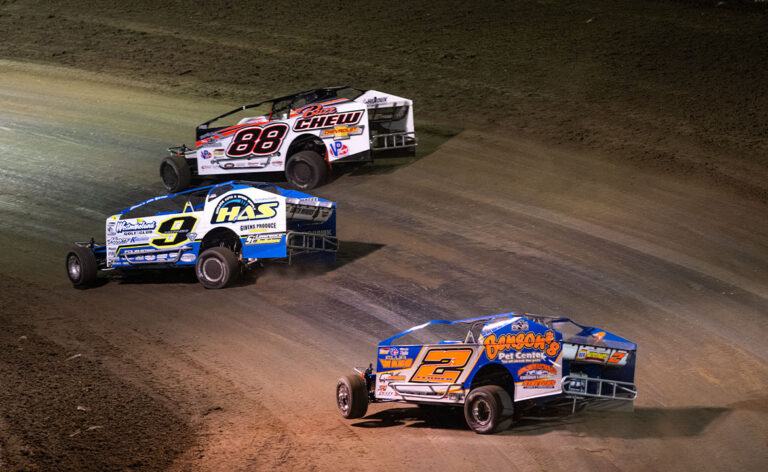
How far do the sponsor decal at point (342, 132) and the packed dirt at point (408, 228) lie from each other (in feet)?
4.24

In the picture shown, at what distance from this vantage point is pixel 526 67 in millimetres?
27750

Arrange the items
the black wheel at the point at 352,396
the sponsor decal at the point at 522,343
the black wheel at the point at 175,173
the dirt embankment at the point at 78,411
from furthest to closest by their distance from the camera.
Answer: the black wheel at the point at 175,173
the black wheel at the point at 352,396
the dirt embankment at the point at 78,411
the sponsor decal at the point at 522,343

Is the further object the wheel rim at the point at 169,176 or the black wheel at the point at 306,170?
the wheel rim at the point at 169,176

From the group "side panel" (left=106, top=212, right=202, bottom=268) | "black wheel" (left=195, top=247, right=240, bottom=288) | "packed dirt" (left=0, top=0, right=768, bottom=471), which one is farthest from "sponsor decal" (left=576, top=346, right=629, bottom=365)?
"side panel" (left=106, top=212, right=202, bottom=268)

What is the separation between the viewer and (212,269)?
1606cm

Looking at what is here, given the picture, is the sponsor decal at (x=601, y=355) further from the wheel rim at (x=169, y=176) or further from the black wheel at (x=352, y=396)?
the wheel rim at (x=169, y=176)

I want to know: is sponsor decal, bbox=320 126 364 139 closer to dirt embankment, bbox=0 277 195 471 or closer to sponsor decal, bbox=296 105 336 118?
sponsor decal, bbox=296 105 336 118

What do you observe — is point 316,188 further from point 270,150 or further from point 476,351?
point 476,351

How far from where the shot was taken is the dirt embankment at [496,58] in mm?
23797

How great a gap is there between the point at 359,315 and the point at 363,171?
24.7 ft

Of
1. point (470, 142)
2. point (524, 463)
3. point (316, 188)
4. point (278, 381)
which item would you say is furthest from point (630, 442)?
point (470, 142)

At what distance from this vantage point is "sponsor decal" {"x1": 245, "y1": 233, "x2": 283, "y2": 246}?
1576 centimetres

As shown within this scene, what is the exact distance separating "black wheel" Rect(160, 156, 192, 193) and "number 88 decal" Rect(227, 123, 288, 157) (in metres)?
0.99

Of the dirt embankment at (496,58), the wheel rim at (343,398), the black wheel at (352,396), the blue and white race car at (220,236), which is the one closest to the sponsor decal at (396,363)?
the black wheel at (352,396)
